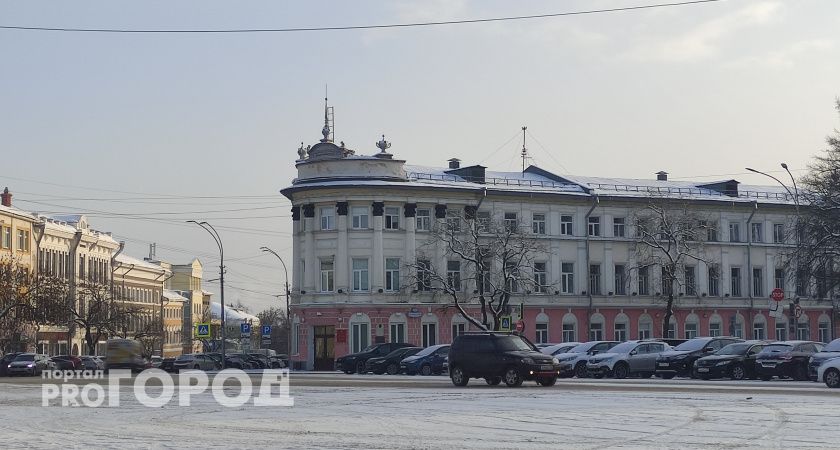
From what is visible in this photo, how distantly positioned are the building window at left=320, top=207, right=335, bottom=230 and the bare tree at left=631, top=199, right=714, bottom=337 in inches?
714

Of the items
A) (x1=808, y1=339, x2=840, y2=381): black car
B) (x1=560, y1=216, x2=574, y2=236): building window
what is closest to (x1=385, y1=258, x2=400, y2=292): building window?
(x1=560, y1=216, x2=574, y2=236): building window

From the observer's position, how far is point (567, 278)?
78.2 metres

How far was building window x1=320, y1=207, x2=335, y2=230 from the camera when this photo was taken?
7375 cm

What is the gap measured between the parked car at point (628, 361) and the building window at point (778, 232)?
3846 cm

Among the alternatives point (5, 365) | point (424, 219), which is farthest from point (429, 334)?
point (5, 365)

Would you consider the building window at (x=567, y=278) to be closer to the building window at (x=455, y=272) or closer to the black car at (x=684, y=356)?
the building window at (x=455, y=272)

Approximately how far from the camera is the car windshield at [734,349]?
144 ft

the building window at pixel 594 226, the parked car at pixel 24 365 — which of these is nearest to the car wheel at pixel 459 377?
the parked car at pixel 24 365

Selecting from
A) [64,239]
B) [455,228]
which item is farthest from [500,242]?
[64,239]

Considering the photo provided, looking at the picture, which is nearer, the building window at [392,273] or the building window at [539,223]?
the building window at [392,273]

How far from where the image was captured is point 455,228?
73.9 m

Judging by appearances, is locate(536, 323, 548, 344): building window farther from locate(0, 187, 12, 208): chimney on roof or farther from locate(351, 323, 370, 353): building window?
locate(0, 187, 12, 208): chimney on roof

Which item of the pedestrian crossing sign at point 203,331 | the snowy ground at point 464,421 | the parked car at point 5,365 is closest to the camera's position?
the snowy ground at point 464,421

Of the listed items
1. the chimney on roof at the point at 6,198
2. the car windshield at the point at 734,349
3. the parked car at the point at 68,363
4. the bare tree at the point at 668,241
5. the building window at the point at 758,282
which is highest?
the chimney on roof at the point at 6,198
